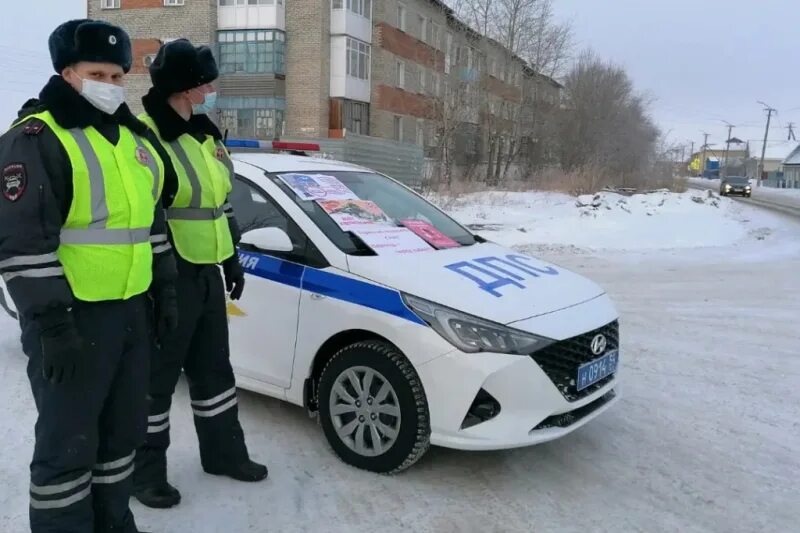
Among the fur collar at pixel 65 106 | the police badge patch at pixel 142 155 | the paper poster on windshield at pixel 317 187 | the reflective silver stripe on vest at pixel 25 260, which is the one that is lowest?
the reflective silver stripe on vest at pixel 25 260

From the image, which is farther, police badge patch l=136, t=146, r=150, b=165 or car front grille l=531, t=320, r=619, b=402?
car front grille l=531, t=320, r=619, b=402

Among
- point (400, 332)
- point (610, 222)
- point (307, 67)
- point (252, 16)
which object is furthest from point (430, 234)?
point (252, 16)

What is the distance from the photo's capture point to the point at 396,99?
40.5m

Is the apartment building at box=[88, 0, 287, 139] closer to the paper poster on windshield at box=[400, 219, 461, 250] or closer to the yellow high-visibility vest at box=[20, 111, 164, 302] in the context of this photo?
the paper poster on windshield at box=[400, 219, 461, 250]

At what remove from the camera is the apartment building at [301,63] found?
34656mm

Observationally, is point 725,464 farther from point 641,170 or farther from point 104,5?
point 104,5

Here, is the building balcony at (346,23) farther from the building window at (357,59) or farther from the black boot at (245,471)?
the black boot at (245,471)

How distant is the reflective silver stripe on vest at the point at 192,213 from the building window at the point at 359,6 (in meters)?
34.9

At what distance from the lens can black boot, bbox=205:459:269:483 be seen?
3.51 metres

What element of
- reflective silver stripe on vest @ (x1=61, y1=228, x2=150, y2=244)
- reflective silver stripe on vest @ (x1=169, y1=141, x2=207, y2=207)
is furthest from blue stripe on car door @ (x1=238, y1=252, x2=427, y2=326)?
reflective silver stripe on vest @ (x1=61, y1=228, x2=150, y2=244)

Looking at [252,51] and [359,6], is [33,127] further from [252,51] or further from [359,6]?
[359,6]

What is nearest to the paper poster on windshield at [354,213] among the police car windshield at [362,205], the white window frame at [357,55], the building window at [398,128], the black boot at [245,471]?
the police car windshield at [362,205]

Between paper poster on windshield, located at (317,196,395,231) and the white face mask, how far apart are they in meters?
1.72

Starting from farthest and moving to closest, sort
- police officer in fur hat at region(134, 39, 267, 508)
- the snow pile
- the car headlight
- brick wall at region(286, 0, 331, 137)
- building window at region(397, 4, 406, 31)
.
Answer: building window at region(397, 4, 406, 31) < brick wall at region(286, 0, 331, 137) < the snow pile < the car headlight < police officer in fur hat at region(134, 39, 267, 508)
